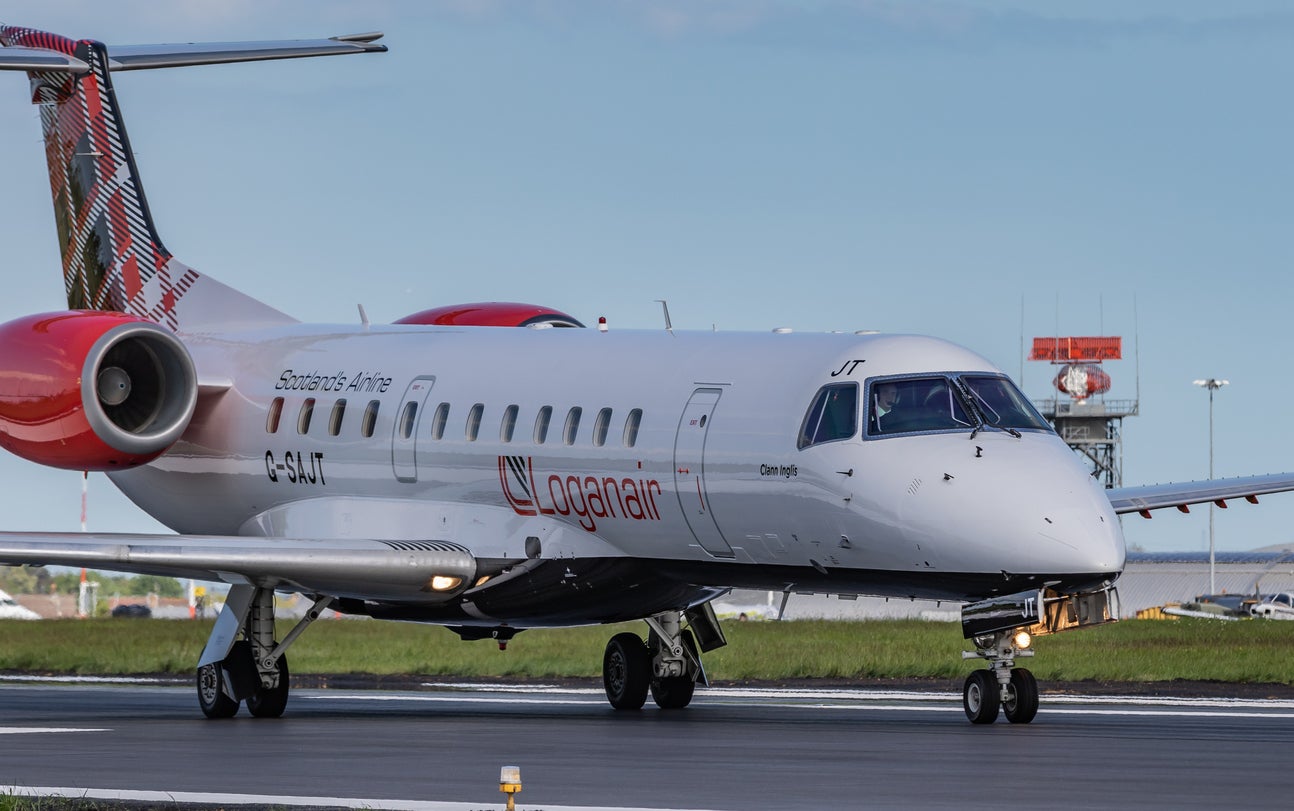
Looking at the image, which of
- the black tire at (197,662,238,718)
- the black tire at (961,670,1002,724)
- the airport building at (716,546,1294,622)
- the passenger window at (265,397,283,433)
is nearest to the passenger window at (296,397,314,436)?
the passenger window at (265,397,283,433)

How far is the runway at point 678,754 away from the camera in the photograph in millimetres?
14328

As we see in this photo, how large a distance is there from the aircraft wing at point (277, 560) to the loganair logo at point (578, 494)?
885 mm

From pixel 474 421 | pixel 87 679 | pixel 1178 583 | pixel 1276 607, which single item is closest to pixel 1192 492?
pixel 474 421

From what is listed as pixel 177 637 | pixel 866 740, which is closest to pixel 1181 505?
pixel 866 740

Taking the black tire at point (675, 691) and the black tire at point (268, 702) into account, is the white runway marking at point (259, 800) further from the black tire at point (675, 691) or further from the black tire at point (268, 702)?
the black tire at point (675, 691)

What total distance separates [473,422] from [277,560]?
2.82m

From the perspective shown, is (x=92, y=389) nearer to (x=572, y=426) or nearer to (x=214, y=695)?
(x=214, y=695)

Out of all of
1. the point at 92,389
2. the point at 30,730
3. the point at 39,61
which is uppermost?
the point at 39,61

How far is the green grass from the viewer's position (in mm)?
34594

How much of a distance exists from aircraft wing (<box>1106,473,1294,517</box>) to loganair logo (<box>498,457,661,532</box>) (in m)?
5.79

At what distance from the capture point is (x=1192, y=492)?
25453 millimetres

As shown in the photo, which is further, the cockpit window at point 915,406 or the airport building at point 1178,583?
the airport building at point 1178,583

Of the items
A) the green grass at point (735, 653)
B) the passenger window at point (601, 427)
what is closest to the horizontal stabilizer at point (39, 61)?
the passenger window at point (601, 427)

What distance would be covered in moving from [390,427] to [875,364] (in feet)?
22.8
